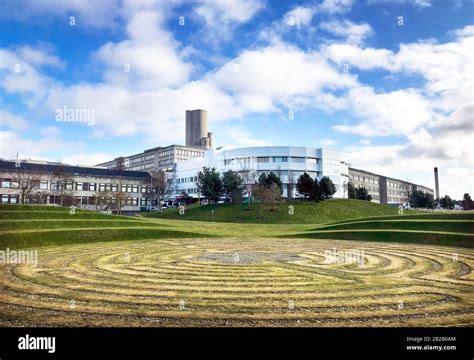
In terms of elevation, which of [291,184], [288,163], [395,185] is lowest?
[291,184]

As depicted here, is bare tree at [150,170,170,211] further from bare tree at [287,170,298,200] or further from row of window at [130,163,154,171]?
row of window at [130,163,154,171]

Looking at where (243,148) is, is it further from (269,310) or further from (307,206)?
(269,310)

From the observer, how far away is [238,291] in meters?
14.3

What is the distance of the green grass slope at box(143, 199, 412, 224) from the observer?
79938 mm

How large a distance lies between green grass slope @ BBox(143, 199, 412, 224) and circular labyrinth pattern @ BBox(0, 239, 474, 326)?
55900mm

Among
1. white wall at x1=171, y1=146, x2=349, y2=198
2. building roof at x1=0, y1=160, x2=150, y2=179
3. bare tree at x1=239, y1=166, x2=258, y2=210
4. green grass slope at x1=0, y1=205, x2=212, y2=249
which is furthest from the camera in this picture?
white wall at x1=171, y1=146, x2=349, y2=198

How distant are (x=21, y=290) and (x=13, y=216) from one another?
85.7ft

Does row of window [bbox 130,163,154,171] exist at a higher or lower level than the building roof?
higher

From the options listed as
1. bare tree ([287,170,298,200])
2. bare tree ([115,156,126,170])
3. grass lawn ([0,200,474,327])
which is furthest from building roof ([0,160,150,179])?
grass lawn ([0,200,474,327])

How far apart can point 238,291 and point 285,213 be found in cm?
7045

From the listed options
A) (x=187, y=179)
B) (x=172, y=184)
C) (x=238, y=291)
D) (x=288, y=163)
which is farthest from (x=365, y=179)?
(x=238, y=291)

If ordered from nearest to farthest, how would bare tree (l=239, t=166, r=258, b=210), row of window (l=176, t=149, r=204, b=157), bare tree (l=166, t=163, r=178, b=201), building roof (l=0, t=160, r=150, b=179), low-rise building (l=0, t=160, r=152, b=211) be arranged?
1. low-rise building (l=0, t=160, r=152, b=211)
2. bare tree (l=239, t=166, r=258, b=210)
3. building roof (l=0, t=160, r=150, b=179)
4. bare tree (l=166, t=163, r=178, b=201)
5. row of window (l=176, t=149, r=204, b=157)

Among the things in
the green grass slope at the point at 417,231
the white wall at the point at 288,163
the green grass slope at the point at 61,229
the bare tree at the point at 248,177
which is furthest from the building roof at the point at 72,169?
the green grass slope at the point at 417,231

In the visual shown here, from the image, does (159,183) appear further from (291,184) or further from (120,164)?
(120,164)
